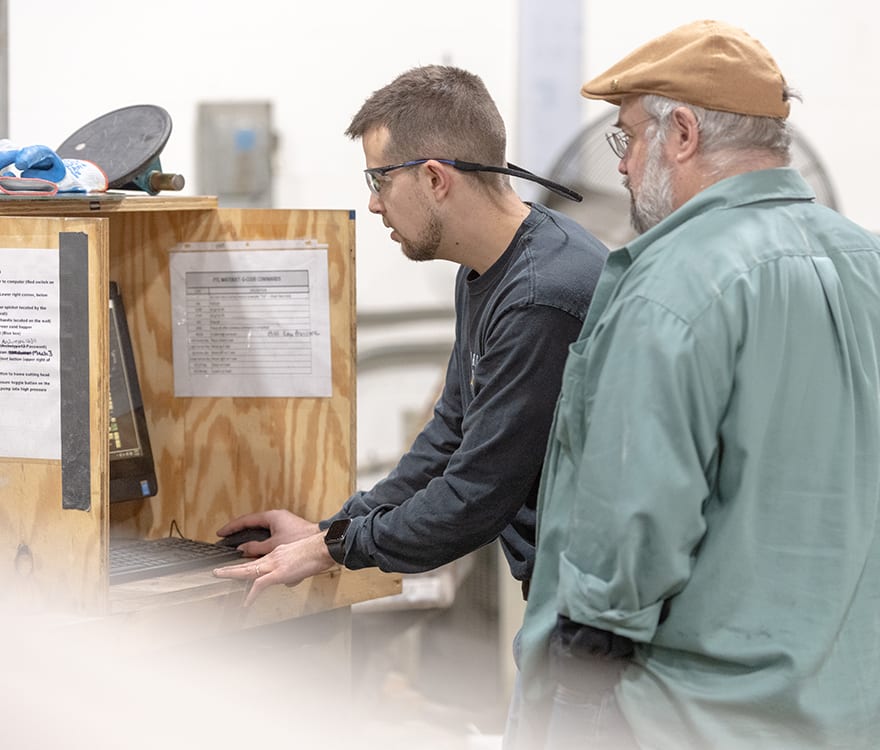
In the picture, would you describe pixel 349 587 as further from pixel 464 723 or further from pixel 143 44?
pixel 143 44

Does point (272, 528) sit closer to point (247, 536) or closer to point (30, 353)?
point (247, 536)

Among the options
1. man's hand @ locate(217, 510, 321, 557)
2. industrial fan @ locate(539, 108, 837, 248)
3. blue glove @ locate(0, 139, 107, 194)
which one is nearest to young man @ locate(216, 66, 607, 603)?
man's hand @ locate(217, 510, 321, 557)

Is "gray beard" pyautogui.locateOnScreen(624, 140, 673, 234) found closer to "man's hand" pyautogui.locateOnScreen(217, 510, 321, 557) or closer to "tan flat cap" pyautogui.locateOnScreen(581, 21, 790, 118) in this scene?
"tan flat cap" pyautogui.locateOnScreen(581, 21, 790, 118)

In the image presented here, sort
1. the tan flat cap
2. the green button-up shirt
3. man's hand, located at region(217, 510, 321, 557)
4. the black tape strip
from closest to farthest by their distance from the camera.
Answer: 1. the green button-up shirt
2. the tan flat cap
3. the black tape strip
4. man's hand, located at region(217, 510, 321, 557)

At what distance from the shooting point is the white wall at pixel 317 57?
10.5ft

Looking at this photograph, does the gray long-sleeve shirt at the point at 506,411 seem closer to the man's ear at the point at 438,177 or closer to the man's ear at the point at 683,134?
the man's ear at the point at 438,177

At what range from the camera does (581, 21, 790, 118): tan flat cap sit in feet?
3.86

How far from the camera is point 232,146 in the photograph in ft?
10.7

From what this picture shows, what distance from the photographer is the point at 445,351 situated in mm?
3461

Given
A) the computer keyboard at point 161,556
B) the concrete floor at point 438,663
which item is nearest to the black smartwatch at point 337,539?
the computer keyboard at point 161,556

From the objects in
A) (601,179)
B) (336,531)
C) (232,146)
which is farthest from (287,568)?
(232,146)

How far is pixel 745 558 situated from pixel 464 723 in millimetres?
2408

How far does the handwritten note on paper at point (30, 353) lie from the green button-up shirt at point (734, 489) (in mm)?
703

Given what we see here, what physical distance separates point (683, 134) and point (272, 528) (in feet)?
3.40
